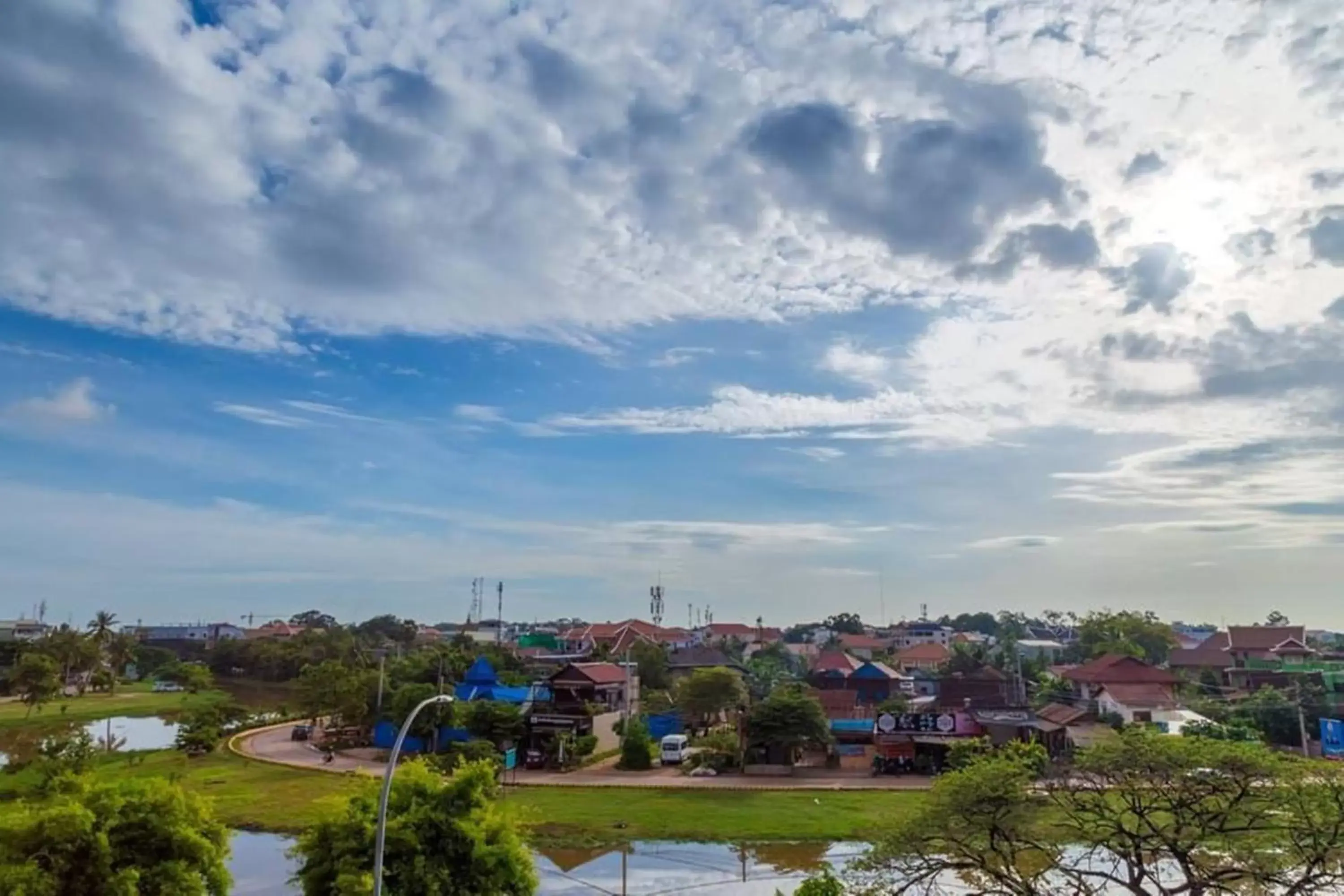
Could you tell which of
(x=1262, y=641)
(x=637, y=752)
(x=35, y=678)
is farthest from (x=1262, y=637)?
(x=35, y=678)

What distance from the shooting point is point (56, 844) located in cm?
1495

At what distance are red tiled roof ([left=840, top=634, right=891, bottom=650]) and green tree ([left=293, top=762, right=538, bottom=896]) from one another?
100 meters

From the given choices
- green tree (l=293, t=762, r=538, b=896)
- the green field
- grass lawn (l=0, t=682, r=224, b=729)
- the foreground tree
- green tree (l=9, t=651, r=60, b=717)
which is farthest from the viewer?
grass lawn (l=0, t=682, r=224, b=729)

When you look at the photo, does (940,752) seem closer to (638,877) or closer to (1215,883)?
(638,877)

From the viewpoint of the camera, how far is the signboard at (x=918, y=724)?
43.4 metres

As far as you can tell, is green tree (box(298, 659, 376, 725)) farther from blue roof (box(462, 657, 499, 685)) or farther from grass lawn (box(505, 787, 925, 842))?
grass lawn (box(505, 787, 925, 842))

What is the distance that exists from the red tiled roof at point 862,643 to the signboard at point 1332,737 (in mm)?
70634

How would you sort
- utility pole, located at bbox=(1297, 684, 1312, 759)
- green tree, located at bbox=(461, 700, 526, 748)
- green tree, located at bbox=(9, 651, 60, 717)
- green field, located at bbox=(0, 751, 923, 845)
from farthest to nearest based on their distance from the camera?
green tree, located at bbox=(9, 651, 60, 717), green tree, located at bbox=(461, 700, 526, 748), utility pole, located at bbox=(1297, 684, 1312, 759), green field, located at bbox=(0, 751, 923, 845)

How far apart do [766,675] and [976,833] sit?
6831 cm

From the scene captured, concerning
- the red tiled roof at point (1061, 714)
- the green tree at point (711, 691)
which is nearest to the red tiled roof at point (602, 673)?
the green tree at point (711, 691)

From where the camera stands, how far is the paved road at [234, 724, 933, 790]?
1544 inches

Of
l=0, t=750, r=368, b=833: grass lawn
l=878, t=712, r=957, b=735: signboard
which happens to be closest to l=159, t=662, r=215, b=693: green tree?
l=0, t=750, r=368, b=833: grass lawn

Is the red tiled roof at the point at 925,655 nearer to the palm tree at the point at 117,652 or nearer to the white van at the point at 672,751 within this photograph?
the white van at the point at 672,751

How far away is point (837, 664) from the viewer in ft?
243
